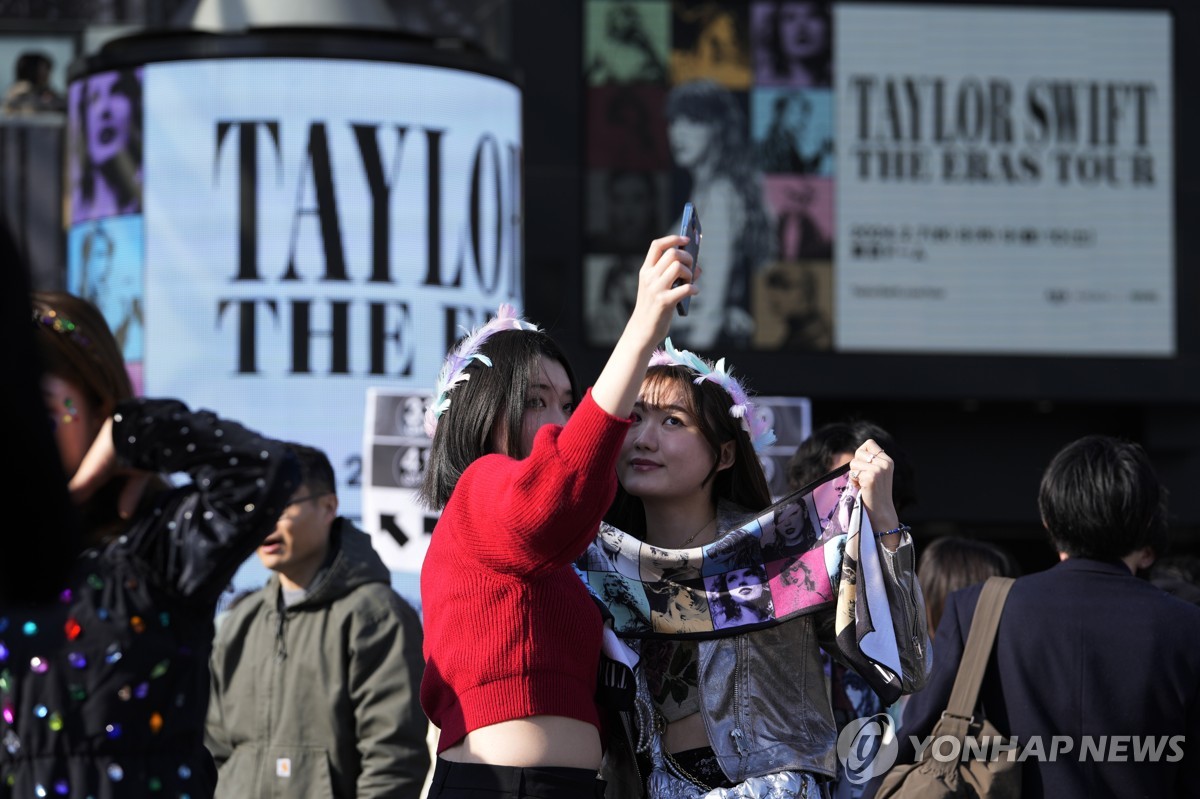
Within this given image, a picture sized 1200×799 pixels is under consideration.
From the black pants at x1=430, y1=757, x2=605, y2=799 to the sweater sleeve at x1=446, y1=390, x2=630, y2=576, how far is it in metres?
0.37

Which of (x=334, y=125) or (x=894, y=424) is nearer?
(x=334, y=125)

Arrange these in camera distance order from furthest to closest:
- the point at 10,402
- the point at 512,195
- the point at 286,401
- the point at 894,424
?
the point at 894,424 → the point at 512,195 → the point at 286,401 → the point at 10,402

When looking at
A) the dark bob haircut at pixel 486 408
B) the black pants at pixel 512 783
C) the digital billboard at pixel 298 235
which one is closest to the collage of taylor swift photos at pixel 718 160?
the digital billboard at pixel 298 235

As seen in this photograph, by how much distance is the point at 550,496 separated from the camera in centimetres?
297

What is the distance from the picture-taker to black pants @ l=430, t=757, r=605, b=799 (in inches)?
126

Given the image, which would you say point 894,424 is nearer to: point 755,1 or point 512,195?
point 755,1

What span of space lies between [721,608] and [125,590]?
1.30 metres

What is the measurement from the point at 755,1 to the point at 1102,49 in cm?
315

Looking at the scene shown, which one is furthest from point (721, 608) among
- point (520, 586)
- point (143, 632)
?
point (143, 632)

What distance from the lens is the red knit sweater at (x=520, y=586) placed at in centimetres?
297

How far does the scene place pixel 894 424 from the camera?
16469 mm

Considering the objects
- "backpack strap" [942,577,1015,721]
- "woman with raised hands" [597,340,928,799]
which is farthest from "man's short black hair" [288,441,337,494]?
"backpack strap" [942,577,1015,721]

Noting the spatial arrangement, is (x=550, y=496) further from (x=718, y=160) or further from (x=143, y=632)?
(x=718, y=160)

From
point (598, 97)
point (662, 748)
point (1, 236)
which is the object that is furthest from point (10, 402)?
point (598, 97)
